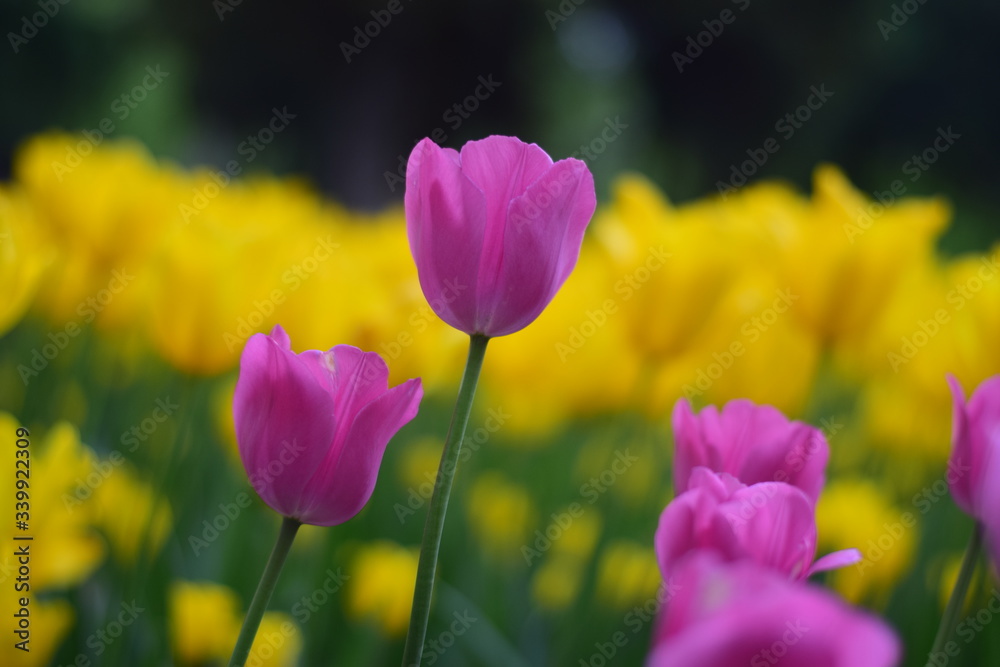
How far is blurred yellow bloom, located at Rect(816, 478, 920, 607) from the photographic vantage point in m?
0.81

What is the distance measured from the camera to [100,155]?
114cm

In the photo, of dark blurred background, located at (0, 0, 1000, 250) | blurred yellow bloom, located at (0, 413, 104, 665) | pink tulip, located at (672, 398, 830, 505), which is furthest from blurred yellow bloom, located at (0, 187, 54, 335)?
dark blurred background, located at (0, 0, 1000, 250)

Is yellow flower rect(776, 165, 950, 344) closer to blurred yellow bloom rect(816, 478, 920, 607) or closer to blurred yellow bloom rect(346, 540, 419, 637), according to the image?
blurred yellow bloom rect(816, 478, 920, 607)

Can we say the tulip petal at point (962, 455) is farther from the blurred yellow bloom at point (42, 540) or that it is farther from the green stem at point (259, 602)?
the blurred yellow bloom at point (42, 540)

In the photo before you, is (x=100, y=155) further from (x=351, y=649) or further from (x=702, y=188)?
(x=702, y=188)

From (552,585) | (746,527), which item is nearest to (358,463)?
(746,527)

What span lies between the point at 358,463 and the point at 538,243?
11 cm

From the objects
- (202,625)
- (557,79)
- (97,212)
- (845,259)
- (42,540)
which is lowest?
(202,625)

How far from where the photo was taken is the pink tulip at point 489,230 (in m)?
0.36

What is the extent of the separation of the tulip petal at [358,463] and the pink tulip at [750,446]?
108 mm

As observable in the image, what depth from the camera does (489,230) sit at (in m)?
0.38

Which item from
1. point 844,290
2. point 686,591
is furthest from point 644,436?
point 686,591

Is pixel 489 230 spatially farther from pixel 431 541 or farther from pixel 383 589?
pixel 383 589

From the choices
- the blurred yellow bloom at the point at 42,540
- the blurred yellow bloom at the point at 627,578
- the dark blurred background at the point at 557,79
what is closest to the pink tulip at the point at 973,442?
the blurred yellow bloom at the point at 42,540
